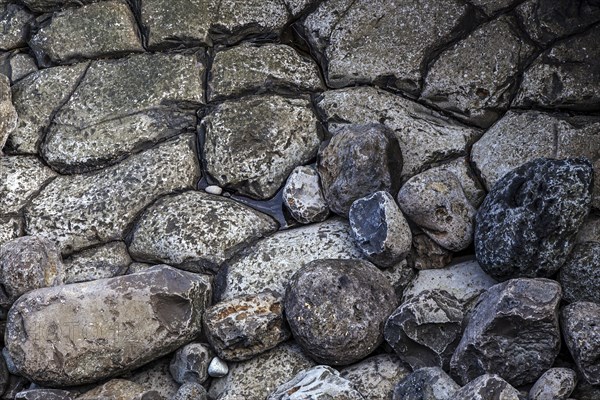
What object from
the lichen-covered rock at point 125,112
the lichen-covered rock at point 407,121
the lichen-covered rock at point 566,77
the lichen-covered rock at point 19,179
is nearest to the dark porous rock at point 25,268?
the lichen-covered rock at point 19,179

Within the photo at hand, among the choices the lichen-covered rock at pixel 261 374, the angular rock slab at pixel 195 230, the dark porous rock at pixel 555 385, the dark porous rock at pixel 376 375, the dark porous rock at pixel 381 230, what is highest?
the dark porous rock at pixel 381 230

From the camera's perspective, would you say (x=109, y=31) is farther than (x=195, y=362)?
Yes

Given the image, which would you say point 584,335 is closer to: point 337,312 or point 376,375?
point 376,375

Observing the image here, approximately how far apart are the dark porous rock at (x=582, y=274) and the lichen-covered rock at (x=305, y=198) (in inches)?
43.0

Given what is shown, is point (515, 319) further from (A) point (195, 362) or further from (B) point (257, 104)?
(B) point (257, 104)

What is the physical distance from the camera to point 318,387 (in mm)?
3789

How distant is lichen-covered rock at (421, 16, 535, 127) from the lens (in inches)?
180

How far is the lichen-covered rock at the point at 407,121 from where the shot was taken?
4.52m

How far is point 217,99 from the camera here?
15.8ft

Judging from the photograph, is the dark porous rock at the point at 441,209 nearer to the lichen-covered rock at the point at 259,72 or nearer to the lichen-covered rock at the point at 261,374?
the lichen-covered rock at the point at 261,374

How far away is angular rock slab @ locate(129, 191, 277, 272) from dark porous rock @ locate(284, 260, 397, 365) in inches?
18.6

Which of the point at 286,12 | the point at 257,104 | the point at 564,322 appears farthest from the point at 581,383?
the point at 286,12

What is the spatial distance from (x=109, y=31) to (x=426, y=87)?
157 centimetres

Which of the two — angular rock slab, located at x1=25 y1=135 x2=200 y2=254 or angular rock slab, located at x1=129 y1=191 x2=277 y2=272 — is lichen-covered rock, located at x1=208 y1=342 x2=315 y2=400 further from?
angular rock slab, located at x1=25 y1=135 x2=200 y2=254
